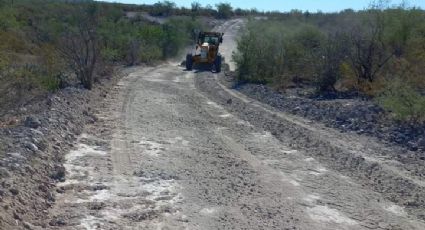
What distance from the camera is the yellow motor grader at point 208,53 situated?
39656 mm

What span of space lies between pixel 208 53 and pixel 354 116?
874 inches

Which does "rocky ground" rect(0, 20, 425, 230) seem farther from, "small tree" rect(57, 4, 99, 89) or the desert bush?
the desert bush

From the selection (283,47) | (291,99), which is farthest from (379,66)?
(283,47)

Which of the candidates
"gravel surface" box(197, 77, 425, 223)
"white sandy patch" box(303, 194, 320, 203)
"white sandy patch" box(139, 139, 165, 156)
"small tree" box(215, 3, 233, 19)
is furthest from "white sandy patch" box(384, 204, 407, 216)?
"small tree" box(215, 3, 233, 19)

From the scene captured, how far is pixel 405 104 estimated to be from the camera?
17266 millimetres

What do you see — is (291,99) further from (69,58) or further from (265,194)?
(265,194)

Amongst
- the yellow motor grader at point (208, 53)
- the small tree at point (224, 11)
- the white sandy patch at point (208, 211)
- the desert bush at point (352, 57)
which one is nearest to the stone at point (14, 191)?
the white sandy patch at point (208, 211)

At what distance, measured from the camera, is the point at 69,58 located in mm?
24688

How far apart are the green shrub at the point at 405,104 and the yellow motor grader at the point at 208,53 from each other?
21651 mm

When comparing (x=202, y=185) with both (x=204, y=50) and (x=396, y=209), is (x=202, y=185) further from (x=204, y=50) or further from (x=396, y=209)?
(x=204, y=50)

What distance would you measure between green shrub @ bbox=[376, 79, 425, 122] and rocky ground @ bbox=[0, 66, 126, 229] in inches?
301

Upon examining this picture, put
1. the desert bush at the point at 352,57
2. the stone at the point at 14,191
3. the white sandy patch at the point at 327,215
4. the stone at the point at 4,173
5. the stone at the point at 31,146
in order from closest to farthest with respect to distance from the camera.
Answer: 1. the stone at the point at 14,191
2. the white sandy patch at the point at 327,215
3. the stone at the point at 4,173
4. the stone at the point at 31,146
5. the desert bush at the point at 352,57

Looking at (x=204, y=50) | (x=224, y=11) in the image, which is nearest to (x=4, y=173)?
(x=204, y=50)

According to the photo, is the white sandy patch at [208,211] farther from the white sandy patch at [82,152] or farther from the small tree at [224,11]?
the small tree at [224,11]
